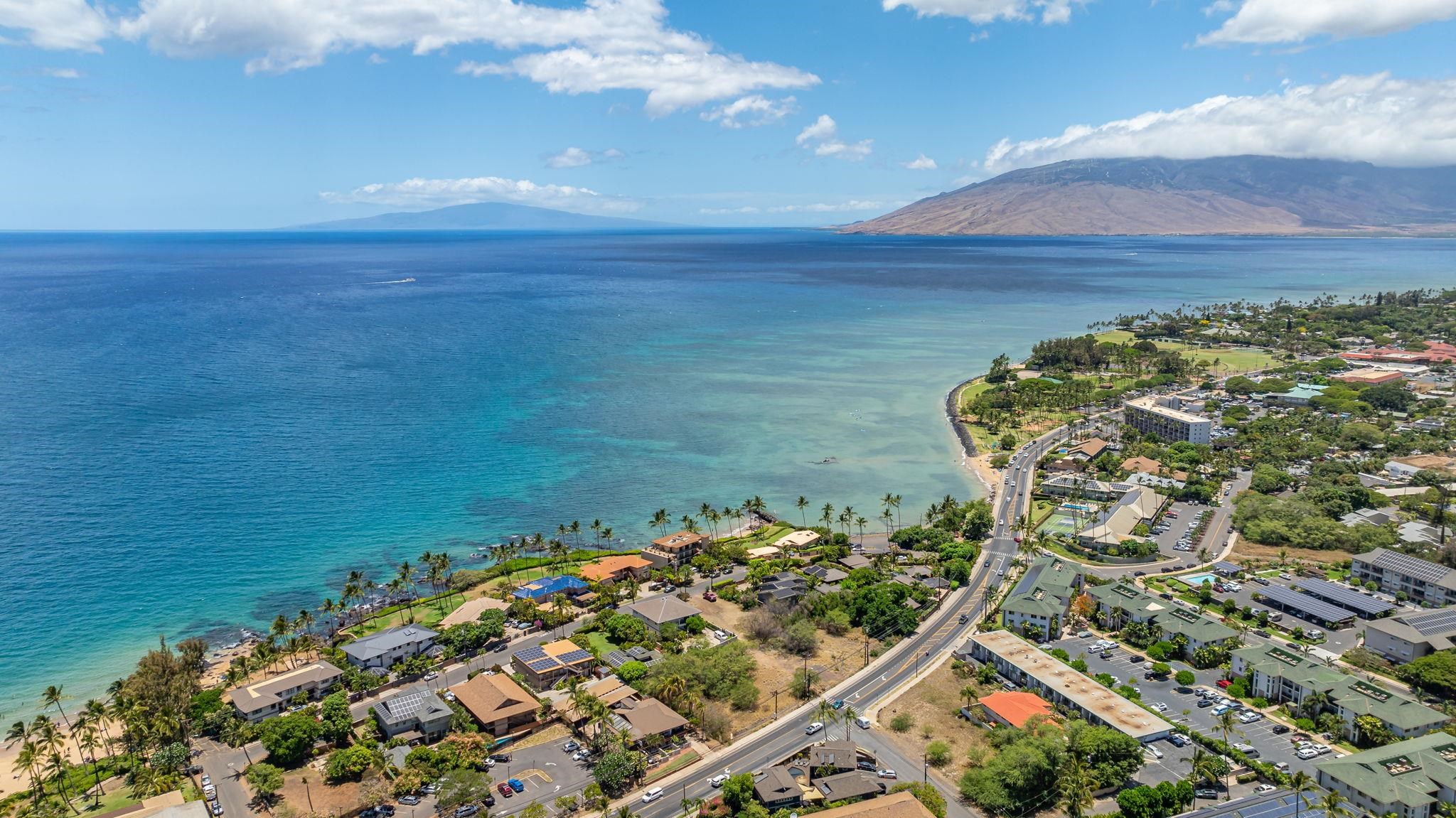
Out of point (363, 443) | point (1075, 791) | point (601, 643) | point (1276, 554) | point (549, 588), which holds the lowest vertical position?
point (601, 643)

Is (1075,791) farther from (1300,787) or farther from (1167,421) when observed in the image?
(1167,421)

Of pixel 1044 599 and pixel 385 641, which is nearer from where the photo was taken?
pixel 385 641

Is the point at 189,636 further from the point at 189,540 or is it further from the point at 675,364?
the point at 675,364

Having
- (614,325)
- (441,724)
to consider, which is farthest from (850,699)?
(614,325)

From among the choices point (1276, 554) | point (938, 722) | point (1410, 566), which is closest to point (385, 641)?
point (938, 722)

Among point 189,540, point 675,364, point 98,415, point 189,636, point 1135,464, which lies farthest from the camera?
point 675,364

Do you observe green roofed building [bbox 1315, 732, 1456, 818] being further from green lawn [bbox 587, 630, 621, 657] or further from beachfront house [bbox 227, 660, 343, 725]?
beachfront house [bbox 227, 660, 343, 725]

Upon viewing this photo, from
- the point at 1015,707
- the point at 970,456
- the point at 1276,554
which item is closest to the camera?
the point at 1015,707
